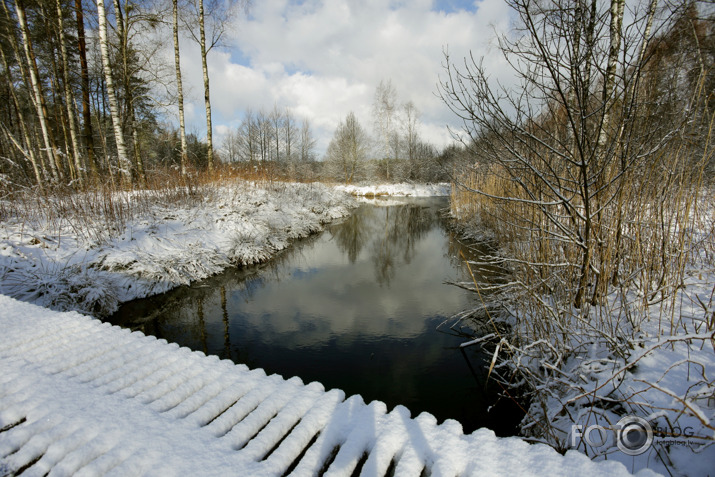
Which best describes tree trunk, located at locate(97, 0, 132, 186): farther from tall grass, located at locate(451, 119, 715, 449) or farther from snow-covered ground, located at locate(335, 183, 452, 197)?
snow-covered ground, located at locate(335, 183, 452, 197)

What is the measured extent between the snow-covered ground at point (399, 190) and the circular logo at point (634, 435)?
24706 mm

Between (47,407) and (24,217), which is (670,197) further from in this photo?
(24,217)

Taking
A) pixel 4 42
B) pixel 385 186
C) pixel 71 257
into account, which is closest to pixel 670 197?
pixel 71 257

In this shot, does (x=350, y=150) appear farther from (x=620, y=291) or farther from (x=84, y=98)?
(x=620, y=291)

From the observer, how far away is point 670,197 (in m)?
2.49

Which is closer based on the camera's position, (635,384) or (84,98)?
(635,384)

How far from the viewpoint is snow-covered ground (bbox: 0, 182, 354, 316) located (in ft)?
13.5

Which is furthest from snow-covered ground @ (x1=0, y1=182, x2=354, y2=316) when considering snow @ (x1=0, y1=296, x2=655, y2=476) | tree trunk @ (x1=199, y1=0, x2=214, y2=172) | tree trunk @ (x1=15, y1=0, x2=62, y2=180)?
tree trunk @ (x1=15, y1=0, x2=62, y2=180)

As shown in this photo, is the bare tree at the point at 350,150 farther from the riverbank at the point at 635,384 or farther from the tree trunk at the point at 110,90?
the riverbank at the point at 635,384

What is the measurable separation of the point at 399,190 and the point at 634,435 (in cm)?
2621

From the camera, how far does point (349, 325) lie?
13.9ft

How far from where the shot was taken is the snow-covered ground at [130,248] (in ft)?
13.5

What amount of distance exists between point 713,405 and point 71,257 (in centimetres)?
700

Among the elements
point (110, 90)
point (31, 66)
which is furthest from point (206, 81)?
point (31, 66)
